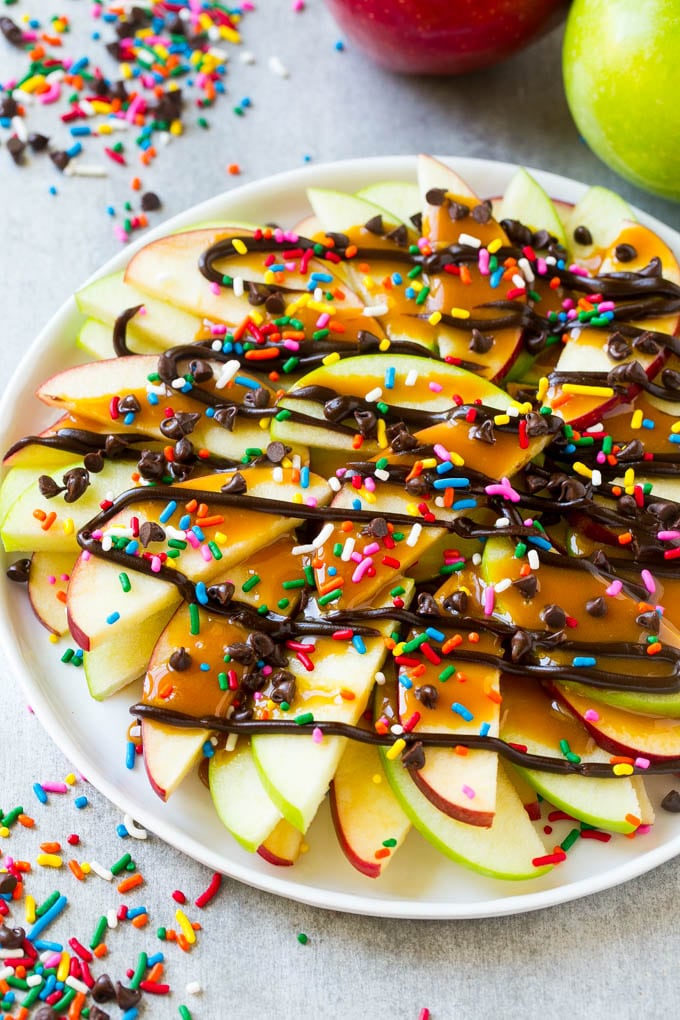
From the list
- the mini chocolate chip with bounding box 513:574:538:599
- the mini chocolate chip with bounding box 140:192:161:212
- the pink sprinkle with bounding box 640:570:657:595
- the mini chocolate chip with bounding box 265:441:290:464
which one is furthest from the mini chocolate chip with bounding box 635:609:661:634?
the mini chocolate chip with bounding box 140:192:161:212

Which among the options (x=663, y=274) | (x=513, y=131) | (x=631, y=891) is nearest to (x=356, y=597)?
(x=631, y=891)

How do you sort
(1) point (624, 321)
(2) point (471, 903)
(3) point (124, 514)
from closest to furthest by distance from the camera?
(2) point (471, 903)
(3) point (124, 514)
(1) point (624, 321)

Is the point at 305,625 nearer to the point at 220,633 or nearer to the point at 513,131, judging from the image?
the point at 220,633

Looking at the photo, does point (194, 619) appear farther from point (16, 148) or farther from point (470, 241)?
point (16, 148)

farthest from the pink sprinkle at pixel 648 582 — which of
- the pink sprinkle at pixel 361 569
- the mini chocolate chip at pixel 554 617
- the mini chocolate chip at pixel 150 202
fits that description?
the mini chocolate chip at pixel 150 202

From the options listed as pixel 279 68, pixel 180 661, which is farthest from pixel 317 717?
pixel 279 68

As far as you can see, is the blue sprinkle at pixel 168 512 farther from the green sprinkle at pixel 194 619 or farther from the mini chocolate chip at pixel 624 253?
the mini chocolate chip at pixel 624 253
